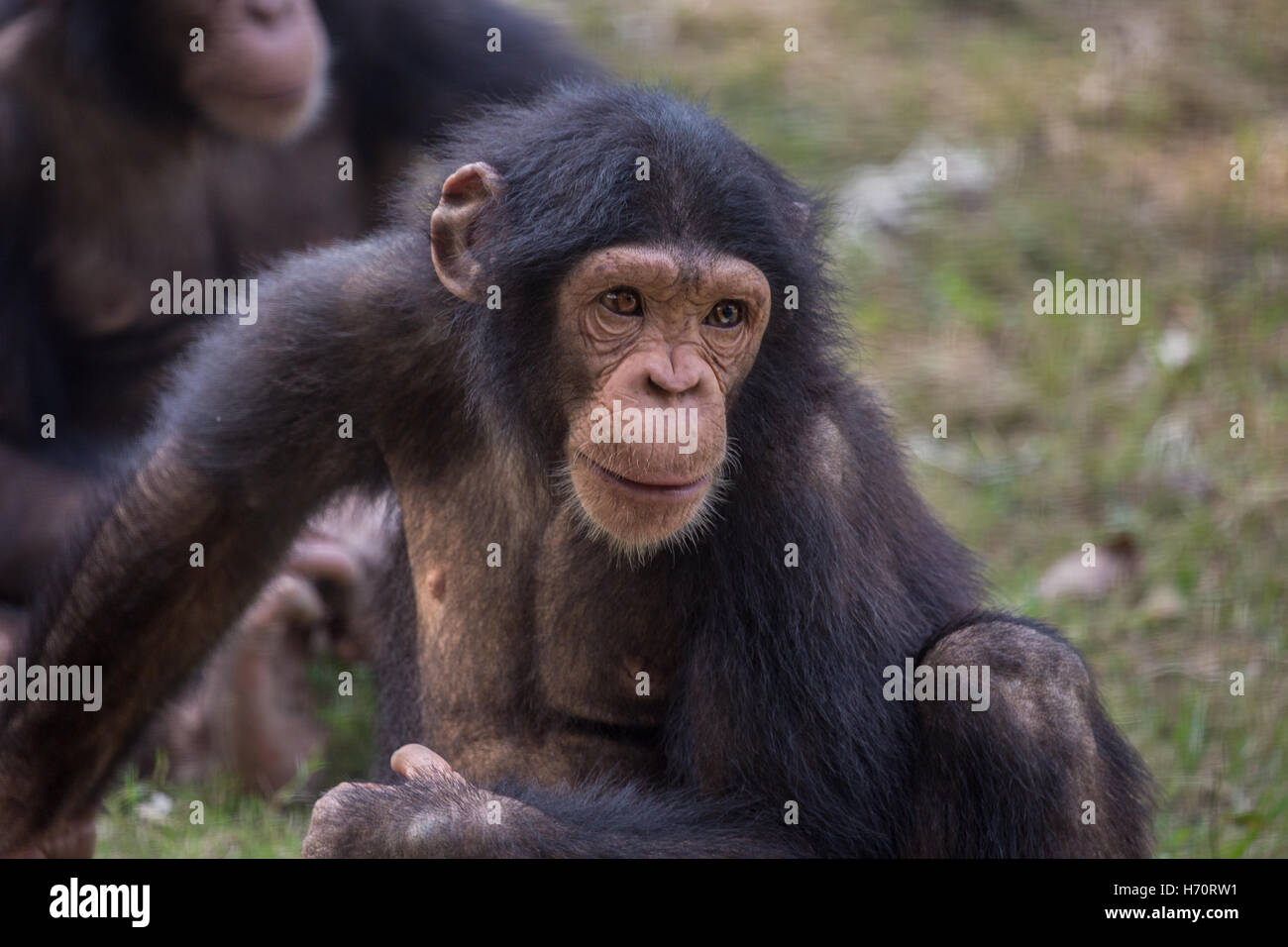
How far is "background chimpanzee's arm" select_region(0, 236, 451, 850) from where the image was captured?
16.2 feet

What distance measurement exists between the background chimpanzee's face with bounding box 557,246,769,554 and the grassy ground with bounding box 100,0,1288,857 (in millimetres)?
2003

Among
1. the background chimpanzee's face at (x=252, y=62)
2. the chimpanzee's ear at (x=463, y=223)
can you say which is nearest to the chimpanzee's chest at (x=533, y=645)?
the chimpanzee's ear at (x=463, y=223)

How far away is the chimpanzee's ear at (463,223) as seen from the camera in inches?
179

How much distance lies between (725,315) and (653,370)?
0.30 m

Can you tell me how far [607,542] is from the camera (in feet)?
15.4

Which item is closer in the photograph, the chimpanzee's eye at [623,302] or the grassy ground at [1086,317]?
the chimpanzee's eye at [623,302]

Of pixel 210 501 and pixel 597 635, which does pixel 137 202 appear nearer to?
pixel 210 501

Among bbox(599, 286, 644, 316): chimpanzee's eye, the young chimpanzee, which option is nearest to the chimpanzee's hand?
the young chimpanzee

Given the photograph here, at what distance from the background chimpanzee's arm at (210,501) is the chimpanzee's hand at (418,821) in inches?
39.6

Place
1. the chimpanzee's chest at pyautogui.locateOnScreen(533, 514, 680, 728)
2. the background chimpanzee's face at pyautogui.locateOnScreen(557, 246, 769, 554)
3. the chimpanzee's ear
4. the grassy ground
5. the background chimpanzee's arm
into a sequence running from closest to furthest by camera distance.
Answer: the background chimpanzee's face at pyautogui.locateOnScreen(557, 246, 769, 554) → the chimpanzee's ear → the chimpanzee's chest at pyautogui.locateOnScreen(533, 514, 680, 728) → the background chimpanzee's arm → the grassy ground

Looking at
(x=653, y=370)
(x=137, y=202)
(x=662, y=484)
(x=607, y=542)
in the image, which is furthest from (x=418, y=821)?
(x=137, y=202)

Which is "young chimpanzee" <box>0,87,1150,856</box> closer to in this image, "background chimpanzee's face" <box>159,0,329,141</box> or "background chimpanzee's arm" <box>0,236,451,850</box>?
"background chimpanzee's arm" <box>0,236,451,850</box>

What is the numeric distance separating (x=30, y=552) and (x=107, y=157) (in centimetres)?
156

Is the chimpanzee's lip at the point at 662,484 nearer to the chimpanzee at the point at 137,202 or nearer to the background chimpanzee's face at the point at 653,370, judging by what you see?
the background chimpanzee's face at the point at 653,370
